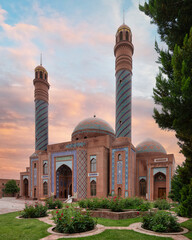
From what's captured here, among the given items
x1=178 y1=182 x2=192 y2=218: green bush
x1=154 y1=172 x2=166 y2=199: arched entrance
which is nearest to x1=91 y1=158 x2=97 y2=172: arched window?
x1=154 y1=172 x2=166 y2=199: arched entrance

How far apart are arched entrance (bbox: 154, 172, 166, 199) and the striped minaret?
50.4 ft

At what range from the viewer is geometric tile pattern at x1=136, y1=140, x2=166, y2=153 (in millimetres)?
26919

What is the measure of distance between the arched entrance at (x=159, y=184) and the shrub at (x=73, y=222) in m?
17.1

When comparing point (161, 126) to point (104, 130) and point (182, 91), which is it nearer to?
point (182, 91)

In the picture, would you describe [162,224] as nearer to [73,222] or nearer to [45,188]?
[73,222]

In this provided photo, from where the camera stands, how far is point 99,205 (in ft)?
34.5

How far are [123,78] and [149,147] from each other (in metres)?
9.79

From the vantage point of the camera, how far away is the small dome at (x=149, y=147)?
1059 inches

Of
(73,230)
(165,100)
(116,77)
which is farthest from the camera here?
(116,77)

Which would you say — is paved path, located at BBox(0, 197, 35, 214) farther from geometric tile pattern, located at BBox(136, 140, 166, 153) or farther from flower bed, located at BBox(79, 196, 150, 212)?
geometric tile pattern, located at BBox(136, 140, 166, 153)

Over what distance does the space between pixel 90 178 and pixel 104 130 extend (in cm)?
749

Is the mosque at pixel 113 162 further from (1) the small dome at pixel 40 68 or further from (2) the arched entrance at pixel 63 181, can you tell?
(1) the small dome at pixel 40 68

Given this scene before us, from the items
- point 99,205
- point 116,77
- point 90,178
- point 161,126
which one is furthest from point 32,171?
point 161,126

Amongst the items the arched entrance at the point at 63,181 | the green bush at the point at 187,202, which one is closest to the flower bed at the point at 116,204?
the green bush at the point at 187,202
